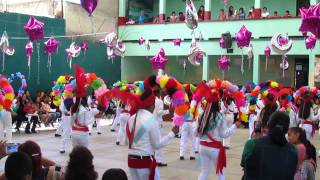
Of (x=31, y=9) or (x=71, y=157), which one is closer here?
(x=71, y=157)

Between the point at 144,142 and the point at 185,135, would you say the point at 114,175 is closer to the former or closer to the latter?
the point at 144,142

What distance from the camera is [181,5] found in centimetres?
3116

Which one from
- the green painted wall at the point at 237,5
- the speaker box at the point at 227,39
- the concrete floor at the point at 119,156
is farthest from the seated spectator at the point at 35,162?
the green painted wall at the point at 237,5

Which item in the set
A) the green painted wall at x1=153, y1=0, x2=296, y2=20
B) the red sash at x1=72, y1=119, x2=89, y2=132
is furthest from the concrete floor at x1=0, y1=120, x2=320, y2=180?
the green painted wall at x1=153, y1=0, x2=296, y2=20

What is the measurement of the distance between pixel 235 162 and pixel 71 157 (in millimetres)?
7731

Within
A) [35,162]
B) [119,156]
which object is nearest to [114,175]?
[35,162]

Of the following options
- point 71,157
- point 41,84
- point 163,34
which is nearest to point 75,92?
point 71,157

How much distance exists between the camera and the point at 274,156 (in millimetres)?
4086

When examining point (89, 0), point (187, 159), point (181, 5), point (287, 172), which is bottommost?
point (187, 159)

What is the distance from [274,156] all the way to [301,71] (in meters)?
23.6

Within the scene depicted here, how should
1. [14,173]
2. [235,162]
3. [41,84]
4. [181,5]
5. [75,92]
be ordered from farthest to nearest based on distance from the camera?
1. [181,5]
2. [41,84]
3. [235,162]
4. [75,92]
5. [14,173]

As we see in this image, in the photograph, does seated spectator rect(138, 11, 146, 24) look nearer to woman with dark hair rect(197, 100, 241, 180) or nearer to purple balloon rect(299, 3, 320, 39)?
purple balloon rect(299, 3, 320, 39)

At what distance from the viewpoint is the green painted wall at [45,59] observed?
2259 centimetres

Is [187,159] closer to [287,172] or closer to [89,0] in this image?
[89,0]
